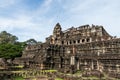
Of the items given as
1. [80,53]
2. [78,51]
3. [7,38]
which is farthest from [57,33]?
[7,38]

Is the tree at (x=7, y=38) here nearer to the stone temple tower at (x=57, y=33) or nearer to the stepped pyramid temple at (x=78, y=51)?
the stepped pyramid temple at (x=78, y=51)

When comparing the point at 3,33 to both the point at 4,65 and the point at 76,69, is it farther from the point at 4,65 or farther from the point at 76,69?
the point at 76,69

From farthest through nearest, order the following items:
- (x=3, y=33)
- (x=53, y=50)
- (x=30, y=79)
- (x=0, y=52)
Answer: (x=3, y=33) < (x=0, y=52) < (x=53, y=50) < (x=30, y=79)

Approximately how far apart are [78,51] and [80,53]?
52.4 inches

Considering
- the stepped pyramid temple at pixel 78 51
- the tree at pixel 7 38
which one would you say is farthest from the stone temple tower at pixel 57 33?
the tree at pixel 7 38

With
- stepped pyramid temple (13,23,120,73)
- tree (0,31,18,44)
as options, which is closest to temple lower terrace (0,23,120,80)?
stepped pyramid temple (13,23,120,73)

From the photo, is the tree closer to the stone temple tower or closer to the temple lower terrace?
the temple lower terrace

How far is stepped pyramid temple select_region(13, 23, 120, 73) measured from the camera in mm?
41812

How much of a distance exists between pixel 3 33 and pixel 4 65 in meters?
48.9

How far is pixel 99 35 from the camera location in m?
51.3

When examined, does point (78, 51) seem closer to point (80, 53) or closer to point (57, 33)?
point (80, 53)

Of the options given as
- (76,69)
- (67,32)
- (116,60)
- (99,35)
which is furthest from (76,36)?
(116,60)

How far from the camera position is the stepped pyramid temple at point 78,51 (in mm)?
41812

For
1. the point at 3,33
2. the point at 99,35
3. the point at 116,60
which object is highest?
the point at 3,33
